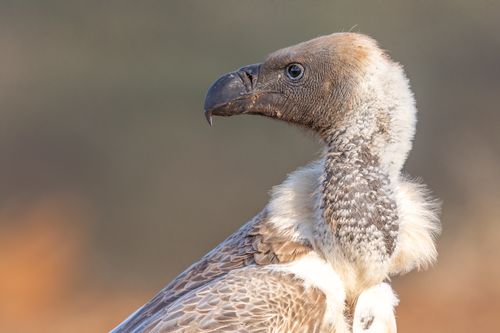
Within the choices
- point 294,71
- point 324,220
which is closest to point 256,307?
point 324,220

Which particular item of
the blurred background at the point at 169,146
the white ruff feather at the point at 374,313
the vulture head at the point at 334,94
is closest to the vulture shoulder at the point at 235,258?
the white ruff feather at the point at 374,313

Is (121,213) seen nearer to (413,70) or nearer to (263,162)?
(263,162)

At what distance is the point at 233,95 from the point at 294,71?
0.95ft

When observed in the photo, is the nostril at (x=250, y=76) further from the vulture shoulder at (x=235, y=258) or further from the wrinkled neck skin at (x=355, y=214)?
the vulture shoulder at (x=235, y=258)

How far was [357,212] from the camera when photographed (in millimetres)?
5281

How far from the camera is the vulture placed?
17.1ft

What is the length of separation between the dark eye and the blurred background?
666cm

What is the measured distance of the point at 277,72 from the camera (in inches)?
226

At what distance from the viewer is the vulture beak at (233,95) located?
5.66 meters

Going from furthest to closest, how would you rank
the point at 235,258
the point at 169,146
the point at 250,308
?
the point at 169,146 < the point at 235,258 < the point at 250,308

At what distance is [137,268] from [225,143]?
1.98 metres

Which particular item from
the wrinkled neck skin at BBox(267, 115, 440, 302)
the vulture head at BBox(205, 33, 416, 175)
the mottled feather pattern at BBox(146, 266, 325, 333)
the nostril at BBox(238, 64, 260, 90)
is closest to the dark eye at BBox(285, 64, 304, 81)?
the vulture head at BBox(205, 33, 416, 175)

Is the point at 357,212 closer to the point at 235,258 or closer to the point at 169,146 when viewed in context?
the point at 235,258

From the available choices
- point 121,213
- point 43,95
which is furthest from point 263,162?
point 43,95
